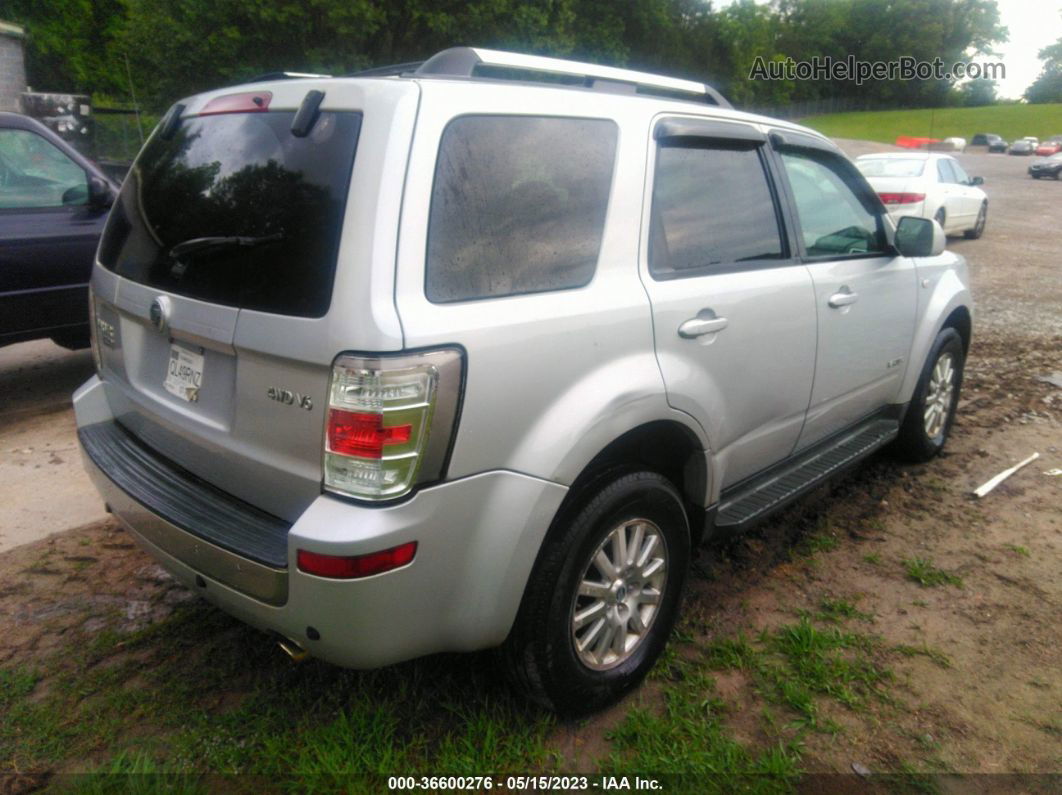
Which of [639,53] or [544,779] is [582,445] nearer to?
[544,779]

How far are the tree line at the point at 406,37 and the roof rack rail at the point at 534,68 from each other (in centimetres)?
342

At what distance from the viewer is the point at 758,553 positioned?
371 cm

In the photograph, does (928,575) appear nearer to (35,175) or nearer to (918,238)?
(918,238)

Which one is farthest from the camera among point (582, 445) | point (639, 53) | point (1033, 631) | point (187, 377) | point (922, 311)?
point (639, 53)

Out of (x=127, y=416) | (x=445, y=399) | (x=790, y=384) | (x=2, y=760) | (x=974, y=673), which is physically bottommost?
(x=2, y=760)

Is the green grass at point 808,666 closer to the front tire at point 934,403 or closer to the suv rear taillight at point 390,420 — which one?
the suv rear taillight at point 390,420

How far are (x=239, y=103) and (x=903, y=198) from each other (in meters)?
13.0

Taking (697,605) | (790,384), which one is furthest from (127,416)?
(790,384)

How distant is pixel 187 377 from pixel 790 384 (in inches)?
84.2

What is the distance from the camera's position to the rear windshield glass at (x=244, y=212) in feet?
6.86

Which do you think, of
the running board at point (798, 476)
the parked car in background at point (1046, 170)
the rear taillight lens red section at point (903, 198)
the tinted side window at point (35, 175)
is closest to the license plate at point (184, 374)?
the running board at point (798, 476)

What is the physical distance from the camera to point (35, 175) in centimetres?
538

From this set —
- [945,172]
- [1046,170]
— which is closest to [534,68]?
[945,172]

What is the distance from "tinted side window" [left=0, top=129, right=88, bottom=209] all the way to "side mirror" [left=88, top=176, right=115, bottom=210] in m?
0.05
